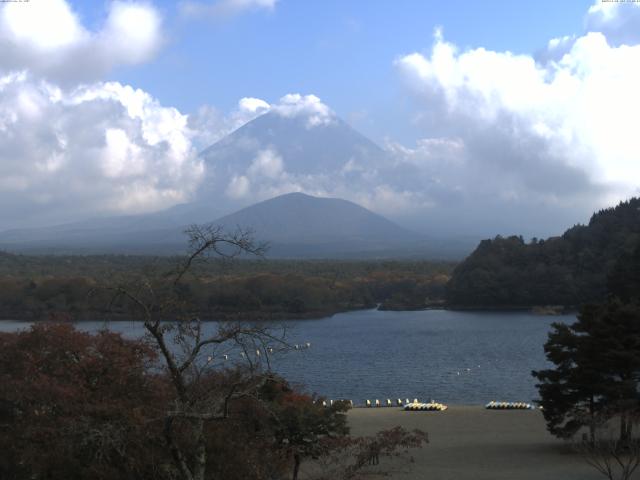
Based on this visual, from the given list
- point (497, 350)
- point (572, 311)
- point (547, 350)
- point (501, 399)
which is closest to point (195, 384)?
point (547, 350)

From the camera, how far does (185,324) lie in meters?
4.70

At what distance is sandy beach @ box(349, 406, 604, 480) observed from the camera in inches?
421

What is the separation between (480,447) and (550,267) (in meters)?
39.7

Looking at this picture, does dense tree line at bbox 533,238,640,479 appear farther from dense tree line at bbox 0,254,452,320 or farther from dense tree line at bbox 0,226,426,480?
dense tree line at bbox 0,254,452,320

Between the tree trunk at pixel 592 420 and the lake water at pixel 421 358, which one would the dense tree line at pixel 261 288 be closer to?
the lake water at pixel 421 358

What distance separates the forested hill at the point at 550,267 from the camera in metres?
48.3

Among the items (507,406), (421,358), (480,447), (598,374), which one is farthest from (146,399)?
(421,358)

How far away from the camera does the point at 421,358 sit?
95.9 feet

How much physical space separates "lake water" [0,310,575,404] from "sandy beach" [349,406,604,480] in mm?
2557

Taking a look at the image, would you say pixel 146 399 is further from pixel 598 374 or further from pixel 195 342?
pixel 598 374

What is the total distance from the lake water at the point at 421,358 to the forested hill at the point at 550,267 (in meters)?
4.06

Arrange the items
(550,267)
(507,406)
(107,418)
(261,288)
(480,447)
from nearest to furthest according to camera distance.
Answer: (107,418) < (480,447) < (507,406) < (261,288) < (550,267)

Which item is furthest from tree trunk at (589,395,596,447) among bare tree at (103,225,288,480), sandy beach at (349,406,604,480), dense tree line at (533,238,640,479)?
bare tree at (103,225,288,480)

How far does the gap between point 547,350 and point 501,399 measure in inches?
321
